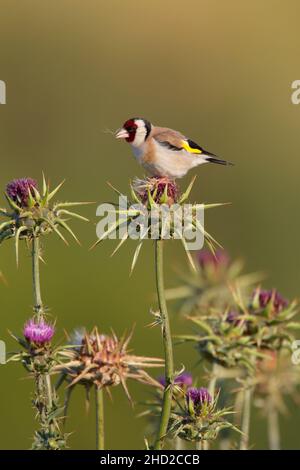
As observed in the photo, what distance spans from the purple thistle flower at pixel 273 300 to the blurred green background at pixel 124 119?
540 cm

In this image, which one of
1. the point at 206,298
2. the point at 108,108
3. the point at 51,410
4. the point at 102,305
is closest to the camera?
the point at 51,410

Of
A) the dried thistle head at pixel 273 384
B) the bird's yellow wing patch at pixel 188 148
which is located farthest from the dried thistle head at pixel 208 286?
the bird's yellow wing patch at pixel 188 148

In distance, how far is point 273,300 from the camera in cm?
668

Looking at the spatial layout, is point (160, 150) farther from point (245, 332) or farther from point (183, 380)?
point (183, 380)

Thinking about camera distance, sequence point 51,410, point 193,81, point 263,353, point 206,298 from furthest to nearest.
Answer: point 193,81
point 206,298
point 263,353
point 51,410

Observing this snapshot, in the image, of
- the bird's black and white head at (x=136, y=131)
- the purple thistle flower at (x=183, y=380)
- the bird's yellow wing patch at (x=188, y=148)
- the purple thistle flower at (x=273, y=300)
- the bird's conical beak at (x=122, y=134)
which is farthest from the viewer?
the bird's yellow wing patch at (x=188, y=148)

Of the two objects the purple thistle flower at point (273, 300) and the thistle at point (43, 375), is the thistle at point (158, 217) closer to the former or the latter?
the thistle at point (43, 375)

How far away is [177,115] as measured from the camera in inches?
882

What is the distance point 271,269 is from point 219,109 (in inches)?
264

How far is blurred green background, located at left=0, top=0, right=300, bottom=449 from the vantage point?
15578mm

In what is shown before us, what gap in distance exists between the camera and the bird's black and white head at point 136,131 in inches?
313

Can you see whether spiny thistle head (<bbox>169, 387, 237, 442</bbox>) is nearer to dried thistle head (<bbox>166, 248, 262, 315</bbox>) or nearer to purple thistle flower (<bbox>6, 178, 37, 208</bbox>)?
purple thistle flower (<bbox>6, 178, 37, 208</bbox>)

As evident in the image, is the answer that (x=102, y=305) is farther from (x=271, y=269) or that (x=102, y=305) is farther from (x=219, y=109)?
(x=219, y=109)
